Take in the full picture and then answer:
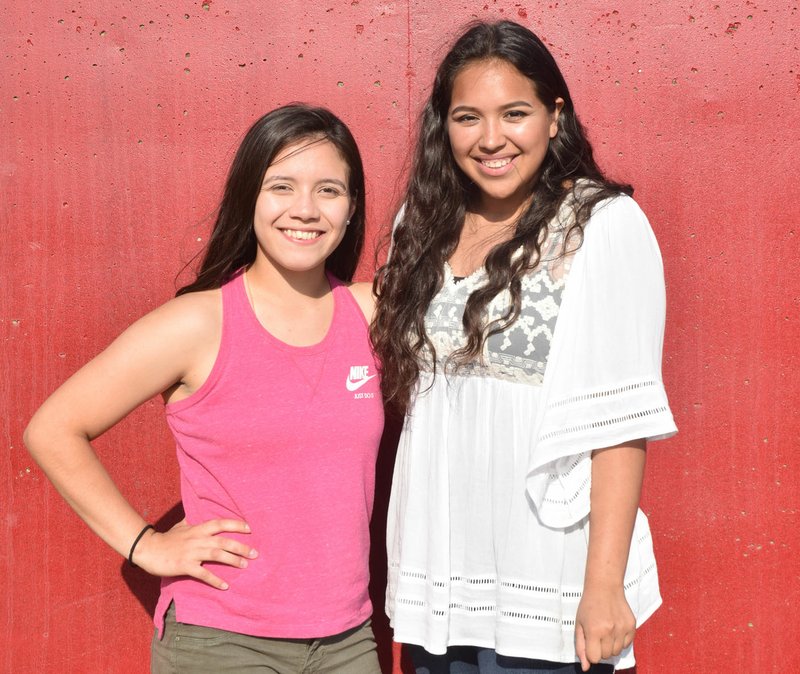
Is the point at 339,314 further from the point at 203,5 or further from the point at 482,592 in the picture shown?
the point at 203,5

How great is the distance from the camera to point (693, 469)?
272cm

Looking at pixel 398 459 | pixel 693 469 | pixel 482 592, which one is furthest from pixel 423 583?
pixel 693 469

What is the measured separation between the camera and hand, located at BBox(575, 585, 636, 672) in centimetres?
184

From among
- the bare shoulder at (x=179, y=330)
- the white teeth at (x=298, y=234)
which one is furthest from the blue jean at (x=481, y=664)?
the white teeth at (x=298, y=234)

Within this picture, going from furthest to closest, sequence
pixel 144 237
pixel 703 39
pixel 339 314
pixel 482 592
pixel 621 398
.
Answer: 1. pixel 144 237
2. pixel 703 39
3. pixel 339 314
4. pixel 482 592
5. pixel 621 398

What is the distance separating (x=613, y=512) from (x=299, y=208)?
40.5 inches

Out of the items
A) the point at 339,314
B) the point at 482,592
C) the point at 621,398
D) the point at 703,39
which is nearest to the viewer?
the point at 621,398

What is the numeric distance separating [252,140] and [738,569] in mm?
2047

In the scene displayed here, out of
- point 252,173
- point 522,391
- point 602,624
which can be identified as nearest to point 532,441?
point 522,391

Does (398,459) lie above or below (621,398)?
below

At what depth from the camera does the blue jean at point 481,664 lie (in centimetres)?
200

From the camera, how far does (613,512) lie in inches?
73.2

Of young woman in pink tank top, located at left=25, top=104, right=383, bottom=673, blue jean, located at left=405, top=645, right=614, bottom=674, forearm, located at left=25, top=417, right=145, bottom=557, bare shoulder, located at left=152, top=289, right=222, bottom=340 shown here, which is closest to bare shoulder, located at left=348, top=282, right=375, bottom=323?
young woman in pink tank top, located at left=25, top=104, right=383, bottom=673

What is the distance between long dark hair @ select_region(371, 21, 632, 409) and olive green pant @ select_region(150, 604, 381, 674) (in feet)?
2.12
